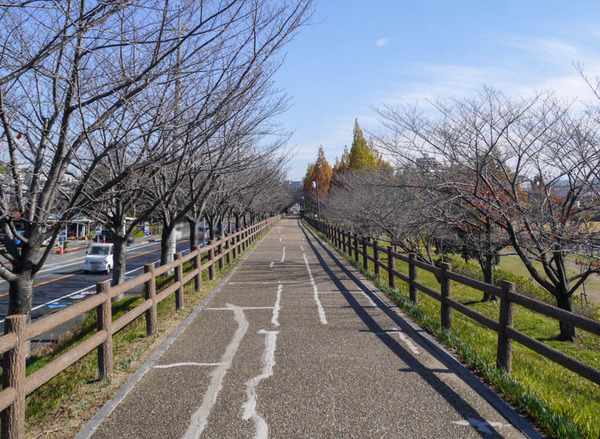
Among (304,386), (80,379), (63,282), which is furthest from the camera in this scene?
(63,282)

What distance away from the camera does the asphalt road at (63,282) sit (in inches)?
681

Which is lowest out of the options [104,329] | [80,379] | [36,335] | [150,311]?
[80,379]

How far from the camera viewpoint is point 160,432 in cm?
366

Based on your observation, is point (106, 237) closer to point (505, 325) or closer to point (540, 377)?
point (540, 377)

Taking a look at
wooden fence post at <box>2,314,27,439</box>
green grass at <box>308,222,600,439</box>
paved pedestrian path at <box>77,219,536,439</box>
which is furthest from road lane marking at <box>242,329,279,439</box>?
green grass at <box>308,222,600,439</box>

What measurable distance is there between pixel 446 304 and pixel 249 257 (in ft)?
43.4

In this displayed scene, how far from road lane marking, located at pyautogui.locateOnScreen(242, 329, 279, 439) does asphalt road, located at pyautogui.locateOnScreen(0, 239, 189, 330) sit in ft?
36.8

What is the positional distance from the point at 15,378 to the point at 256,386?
2.18m

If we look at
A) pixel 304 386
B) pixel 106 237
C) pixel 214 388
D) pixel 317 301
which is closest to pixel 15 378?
pixel 214 388

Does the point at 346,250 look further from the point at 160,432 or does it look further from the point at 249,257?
the point at 160,432

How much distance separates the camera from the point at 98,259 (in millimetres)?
25078

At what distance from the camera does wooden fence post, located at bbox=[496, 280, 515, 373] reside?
498cm

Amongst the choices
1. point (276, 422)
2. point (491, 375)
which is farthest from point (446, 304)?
point (276, 422)

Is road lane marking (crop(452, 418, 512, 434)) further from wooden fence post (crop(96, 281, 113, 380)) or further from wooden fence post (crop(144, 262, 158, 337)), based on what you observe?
wooden fence post (crop(144, 262, 158, 337))
